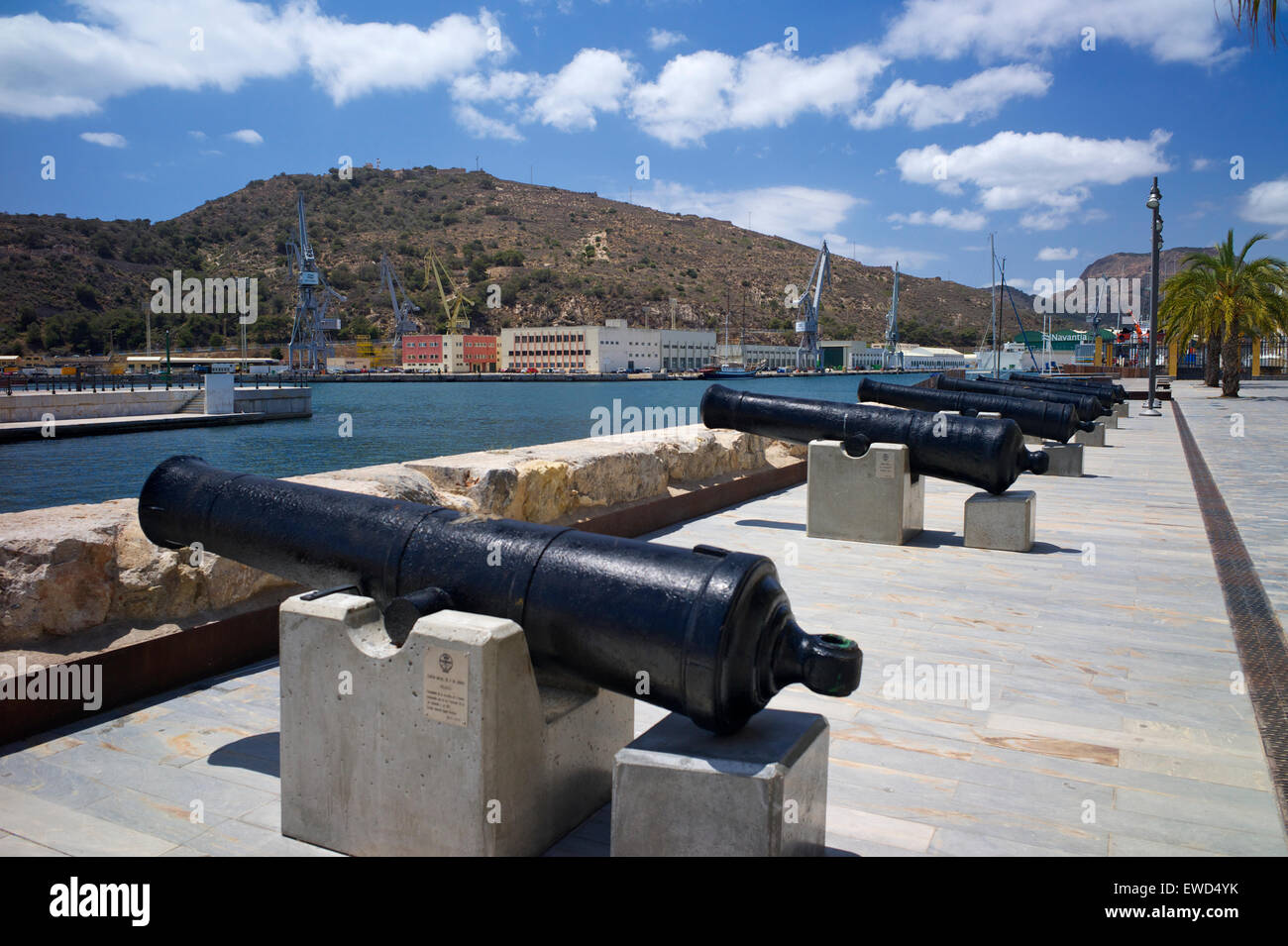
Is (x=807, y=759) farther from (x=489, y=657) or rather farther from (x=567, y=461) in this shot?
(x=567, y=461)

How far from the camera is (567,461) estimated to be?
604cm

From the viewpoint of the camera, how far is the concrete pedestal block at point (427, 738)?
2238 mm

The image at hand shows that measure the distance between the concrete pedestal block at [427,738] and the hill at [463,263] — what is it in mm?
84592

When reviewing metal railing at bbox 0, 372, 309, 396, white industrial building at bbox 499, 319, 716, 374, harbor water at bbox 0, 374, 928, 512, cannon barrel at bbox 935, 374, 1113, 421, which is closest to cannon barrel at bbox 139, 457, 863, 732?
cannon barrel at bbox 935, 374, 1113, 421

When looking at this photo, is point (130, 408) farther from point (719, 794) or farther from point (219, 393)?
point (719, 794)

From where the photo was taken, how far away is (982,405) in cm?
850

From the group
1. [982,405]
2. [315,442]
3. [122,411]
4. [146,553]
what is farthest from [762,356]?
[146,553]

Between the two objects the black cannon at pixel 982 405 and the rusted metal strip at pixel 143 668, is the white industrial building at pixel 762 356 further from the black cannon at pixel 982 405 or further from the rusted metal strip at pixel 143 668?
the rusted metal strip at pixel 143 668

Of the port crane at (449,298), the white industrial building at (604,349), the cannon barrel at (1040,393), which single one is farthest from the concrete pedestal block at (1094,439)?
the port crane at (449,298)

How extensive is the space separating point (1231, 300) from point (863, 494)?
24.8 metres

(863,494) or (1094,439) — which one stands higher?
(1094,439)

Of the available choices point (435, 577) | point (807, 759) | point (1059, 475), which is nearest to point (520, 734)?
point (435, 577)
